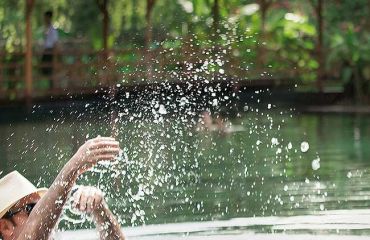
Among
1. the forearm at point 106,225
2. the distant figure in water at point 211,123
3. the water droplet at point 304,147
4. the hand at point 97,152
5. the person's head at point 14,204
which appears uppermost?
the hand at point 97,152

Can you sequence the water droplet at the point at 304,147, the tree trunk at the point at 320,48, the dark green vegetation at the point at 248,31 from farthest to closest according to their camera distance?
the dark green vegetation at the point at 248,31 < the tree trunk at the point at 320,48 < the water droplet at the point at 304,147

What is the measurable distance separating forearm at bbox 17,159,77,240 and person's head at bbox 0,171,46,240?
5.0 inches

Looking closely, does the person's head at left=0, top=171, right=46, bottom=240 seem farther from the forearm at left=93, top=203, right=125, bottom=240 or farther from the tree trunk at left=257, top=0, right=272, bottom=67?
the tree trunk at left=257, top=0, right=272, bottom=67

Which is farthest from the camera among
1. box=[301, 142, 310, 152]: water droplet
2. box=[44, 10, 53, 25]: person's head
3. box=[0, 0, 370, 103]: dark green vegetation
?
box=[44, 10, 53, 25]: person's head

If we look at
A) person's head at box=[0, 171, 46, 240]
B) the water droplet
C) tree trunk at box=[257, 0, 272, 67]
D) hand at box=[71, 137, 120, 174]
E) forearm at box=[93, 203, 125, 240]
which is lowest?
the water droplet

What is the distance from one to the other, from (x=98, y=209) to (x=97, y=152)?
0.44 m

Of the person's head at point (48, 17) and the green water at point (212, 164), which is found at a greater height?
the person's head at point (48, 17)

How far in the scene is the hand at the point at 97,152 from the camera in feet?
11.8

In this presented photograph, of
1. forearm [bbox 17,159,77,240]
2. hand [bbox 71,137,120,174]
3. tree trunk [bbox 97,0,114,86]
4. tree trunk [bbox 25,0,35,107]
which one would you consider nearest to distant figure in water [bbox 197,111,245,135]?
tree trunk [bbox 97,0,114,86]

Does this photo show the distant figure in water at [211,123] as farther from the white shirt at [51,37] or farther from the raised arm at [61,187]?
the raised arm at [61,187]

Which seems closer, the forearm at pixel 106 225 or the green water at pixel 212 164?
the forearm at pixel 106 225

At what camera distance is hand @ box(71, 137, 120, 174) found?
3.61 meters

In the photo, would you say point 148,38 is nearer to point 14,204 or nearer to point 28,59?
point 28,59

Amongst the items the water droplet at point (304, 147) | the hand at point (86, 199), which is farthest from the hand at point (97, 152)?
the water droplet at point (304, 147)
